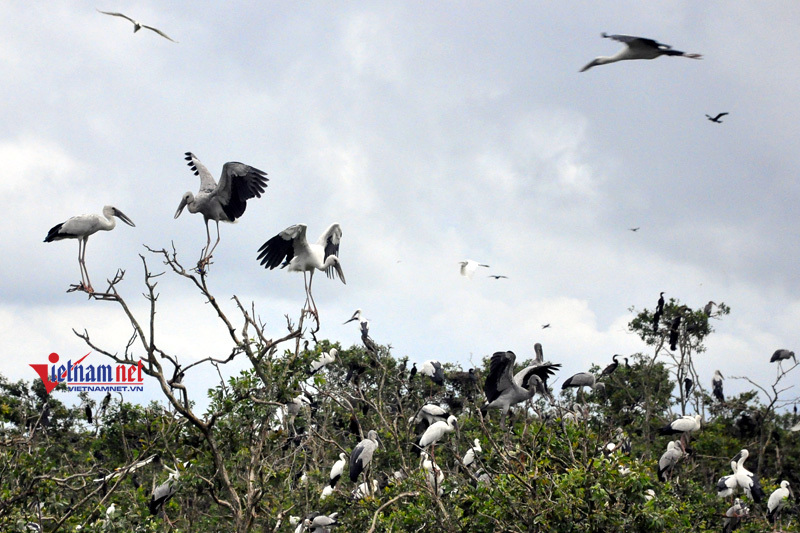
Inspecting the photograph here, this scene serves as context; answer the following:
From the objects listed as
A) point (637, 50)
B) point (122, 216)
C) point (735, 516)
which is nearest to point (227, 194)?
point (122, 216)

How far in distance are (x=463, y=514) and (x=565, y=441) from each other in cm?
106

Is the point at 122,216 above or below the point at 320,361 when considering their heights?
above

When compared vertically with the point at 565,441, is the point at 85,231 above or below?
above

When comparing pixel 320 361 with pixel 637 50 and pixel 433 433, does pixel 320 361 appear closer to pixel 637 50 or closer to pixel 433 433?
pixel 433 433

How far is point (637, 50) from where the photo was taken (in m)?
6.02

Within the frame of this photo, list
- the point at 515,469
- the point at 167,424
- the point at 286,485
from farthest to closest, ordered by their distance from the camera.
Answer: the point at 286,485 → the point at 167,424 → the point at 515,469

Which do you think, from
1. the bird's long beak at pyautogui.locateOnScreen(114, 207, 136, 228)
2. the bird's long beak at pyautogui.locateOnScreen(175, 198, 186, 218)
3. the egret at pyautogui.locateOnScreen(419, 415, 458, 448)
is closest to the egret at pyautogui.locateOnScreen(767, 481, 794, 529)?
the egret at pyautogui.locateOnScreen(419, 415, 458, 448)

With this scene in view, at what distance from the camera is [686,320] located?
64.8 feet

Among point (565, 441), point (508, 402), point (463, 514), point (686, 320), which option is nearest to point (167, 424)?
point (463, 514)

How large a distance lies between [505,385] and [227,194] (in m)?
4.23

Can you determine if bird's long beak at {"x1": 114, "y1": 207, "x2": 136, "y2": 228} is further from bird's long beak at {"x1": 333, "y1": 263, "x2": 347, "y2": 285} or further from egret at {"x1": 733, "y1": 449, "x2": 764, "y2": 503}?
egret at {"x1": 733, "y1": 449, "x2": 764, "y2": 503}

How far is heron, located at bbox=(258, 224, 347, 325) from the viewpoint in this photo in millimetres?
9852

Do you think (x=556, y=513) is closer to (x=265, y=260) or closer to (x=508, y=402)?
(x=508, y=402)

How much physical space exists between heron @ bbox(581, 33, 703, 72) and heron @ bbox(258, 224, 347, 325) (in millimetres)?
4639
